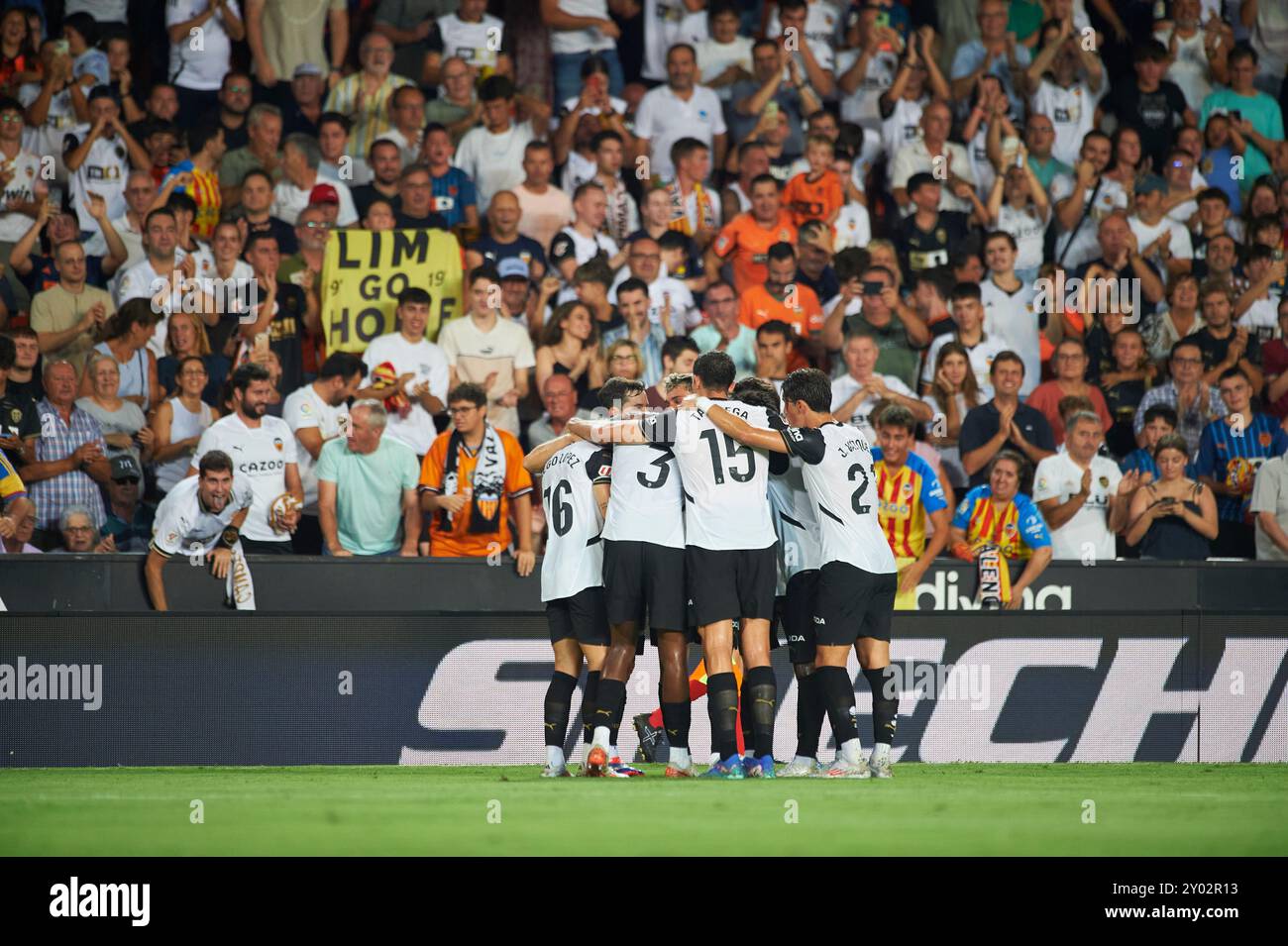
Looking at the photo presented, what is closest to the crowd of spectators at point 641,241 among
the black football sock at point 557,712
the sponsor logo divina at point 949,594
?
the sponsor logo divina at point 949,594

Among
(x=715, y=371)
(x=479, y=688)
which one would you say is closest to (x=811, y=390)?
(x=715, y=371)

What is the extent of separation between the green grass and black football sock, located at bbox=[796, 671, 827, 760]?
72cm

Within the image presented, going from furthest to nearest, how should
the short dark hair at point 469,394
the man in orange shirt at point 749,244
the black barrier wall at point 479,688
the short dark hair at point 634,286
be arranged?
the man in orange shirt at point 749,244 < the short dark hair at point 634,286 < the short dark hair at point 469,394 < the black barrier wall at point 479,688

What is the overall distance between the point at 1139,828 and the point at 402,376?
749 cm

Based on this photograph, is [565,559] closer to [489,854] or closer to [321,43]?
[489,854]

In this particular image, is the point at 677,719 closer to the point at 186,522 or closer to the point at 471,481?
the point at 471,481

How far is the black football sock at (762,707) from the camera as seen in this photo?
9.26m

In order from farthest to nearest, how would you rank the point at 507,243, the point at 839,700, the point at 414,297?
the point at 507,243
the point at 414,297
the point at 839,700

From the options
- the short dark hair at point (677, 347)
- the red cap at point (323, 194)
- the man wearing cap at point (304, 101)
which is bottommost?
the short dark hair at point (677, 347)

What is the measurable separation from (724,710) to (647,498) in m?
1.24

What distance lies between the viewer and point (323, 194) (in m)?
14.4

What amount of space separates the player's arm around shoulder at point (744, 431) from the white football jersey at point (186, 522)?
4.19 metres

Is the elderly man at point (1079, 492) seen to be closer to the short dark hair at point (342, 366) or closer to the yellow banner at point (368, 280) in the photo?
the yellow banner at point (368, 280)

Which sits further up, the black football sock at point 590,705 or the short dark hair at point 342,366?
the short dark hair at point 342,366
